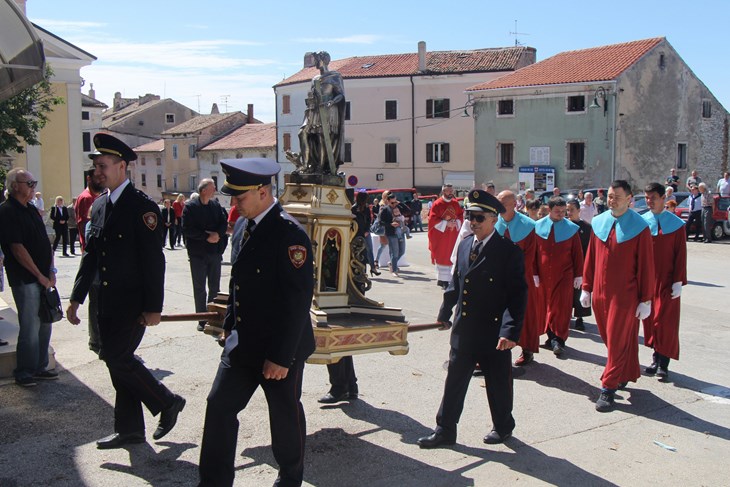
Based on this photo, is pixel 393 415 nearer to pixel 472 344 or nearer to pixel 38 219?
pixel 472 344

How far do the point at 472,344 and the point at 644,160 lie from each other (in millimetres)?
36119

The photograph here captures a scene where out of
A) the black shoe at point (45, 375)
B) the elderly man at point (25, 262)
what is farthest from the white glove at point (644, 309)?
the black shoe at point (45, 375)

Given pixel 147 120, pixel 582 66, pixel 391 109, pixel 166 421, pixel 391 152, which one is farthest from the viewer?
pixel 147 120

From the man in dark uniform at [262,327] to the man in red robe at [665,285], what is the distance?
4.52 m

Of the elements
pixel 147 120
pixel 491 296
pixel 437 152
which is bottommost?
pixel 491 296

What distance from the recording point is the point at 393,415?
20.1 ft

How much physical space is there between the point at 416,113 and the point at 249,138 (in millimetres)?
16424

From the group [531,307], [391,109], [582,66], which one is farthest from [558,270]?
[391,109]

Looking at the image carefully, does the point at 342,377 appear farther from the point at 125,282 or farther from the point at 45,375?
the point at 45,375

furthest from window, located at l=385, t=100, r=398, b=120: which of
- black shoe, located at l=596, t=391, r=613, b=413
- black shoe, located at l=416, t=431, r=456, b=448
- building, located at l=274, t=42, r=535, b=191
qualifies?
black shoe, located at l=416, t=431, r=456, b=448

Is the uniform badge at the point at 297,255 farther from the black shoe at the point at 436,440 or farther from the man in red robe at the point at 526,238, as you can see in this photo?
the man in red robe at the point at 526,238

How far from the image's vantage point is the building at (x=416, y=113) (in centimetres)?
4872

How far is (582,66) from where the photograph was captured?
130ft

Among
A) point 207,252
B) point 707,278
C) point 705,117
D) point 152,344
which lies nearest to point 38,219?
point 152,344
